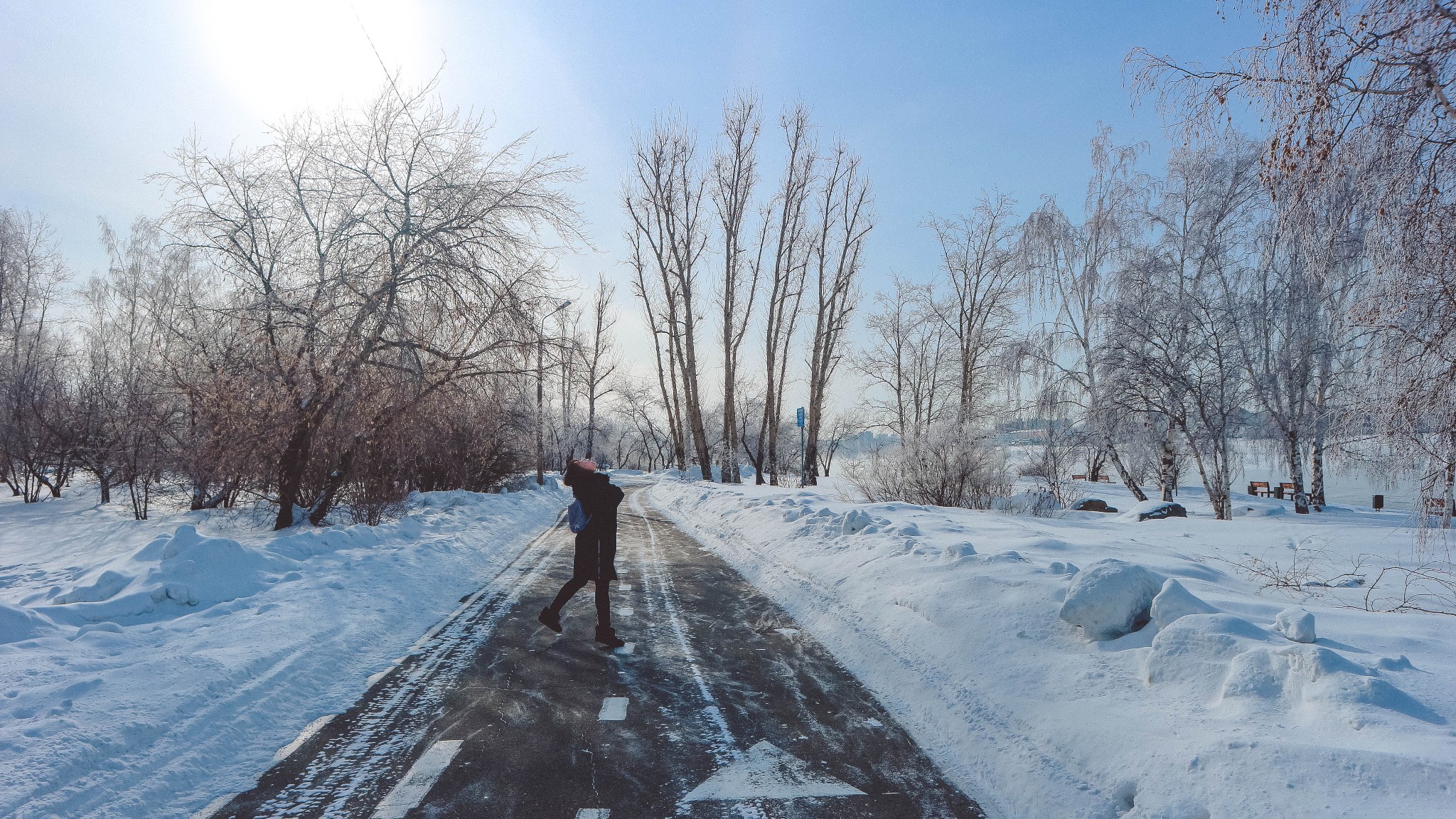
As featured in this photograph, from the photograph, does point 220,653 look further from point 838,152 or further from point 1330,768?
point 838,152

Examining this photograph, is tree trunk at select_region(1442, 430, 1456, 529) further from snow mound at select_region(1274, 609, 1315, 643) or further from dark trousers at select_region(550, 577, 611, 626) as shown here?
dark trousers at select_region(550, 577, 611, 626)

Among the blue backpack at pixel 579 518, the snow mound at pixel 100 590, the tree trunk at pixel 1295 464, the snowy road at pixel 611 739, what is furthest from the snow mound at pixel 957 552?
the tree trunk at pixel 1295 464

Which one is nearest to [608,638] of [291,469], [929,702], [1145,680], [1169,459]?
[929,702]

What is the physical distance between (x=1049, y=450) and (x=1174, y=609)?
17906 millimetres

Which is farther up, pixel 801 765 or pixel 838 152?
pixel 838 152

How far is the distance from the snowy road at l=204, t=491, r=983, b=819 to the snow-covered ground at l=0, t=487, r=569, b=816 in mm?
380

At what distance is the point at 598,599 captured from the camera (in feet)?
21.6

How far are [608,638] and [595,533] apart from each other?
106 centimetres

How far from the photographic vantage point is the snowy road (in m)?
3.53

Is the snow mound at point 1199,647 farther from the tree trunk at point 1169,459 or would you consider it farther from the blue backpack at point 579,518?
the tree trunk at point 1169,459

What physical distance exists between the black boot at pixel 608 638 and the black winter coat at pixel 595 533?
1.90 feet

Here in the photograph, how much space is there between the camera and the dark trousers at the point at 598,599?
641cm

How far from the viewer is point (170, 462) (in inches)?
630

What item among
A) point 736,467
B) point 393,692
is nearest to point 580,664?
point 393,692
